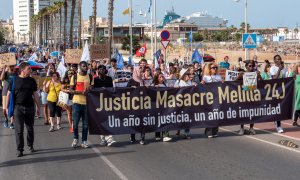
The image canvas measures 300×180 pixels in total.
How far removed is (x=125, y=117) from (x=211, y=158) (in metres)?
2.60

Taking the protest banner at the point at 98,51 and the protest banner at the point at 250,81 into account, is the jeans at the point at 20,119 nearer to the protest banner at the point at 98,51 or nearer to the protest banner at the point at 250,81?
the protest banner at the point at 250,81

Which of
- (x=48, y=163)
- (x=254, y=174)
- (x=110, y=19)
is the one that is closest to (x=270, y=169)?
(x=254, y=174)

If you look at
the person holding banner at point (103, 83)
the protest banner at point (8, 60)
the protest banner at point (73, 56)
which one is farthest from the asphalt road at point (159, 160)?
the protest banner at point (73, 56)

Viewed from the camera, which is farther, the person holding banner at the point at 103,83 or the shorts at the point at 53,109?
the shorts at the point at 53,109

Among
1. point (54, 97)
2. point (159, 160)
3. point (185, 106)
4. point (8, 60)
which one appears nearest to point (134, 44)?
point (8, 60)

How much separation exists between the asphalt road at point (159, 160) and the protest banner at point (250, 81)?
3.90 ft

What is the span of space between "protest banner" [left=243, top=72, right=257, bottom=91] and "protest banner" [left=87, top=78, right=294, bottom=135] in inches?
4.2

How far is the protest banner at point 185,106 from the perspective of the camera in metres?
12.1

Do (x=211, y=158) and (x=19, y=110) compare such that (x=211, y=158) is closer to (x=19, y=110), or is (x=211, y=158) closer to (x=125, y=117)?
(x=125, y=117)

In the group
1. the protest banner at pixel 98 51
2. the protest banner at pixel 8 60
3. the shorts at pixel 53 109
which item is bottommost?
the shorts at pixel 53 109

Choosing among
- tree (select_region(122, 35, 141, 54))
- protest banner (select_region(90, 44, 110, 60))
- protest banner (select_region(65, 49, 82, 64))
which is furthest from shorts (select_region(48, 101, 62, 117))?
tree (select_region(122, 35, 141, 54))

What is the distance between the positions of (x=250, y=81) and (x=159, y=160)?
3.92 metres

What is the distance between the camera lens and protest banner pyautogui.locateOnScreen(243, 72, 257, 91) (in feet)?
42.7

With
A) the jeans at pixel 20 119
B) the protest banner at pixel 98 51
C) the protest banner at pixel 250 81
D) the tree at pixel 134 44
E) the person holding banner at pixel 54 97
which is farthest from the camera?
the tree at pixel 134 44
